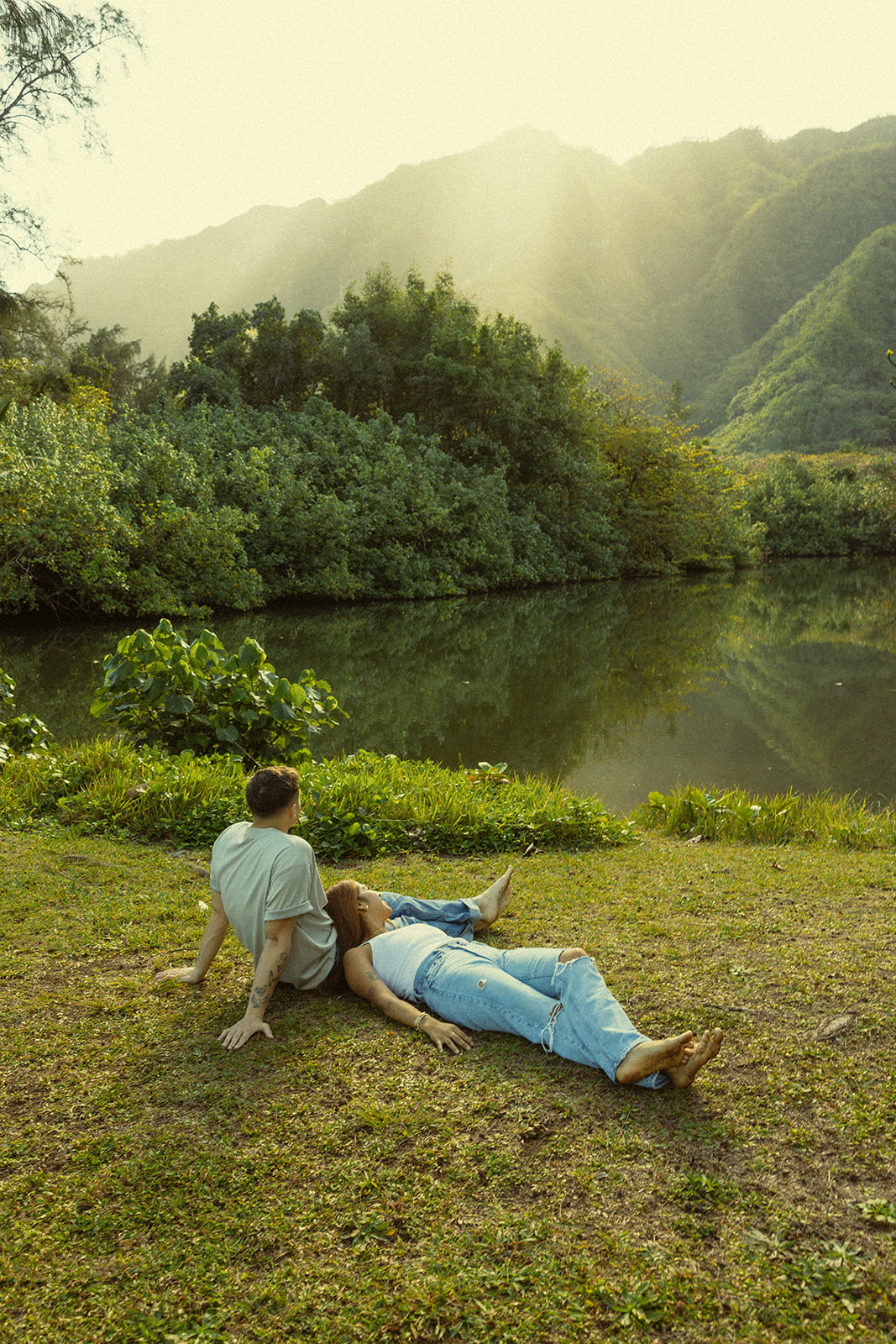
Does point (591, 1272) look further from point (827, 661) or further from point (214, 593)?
point (214, 593)

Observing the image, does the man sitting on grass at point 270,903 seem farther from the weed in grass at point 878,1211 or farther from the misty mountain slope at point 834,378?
the misty mountain slope at point 834,378

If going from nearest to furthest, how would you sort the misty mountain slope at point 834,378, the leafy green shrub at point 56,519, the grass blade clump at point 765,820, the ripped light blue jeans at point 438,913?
1. the ripped light blue jeans at point 438,913
2. the grass blade clump at point 765,820
3. the leafy green shrub at point 56,519
4. the misty mountain slope at point 834,378

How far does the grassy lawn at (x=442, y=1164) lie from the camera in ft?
6.27

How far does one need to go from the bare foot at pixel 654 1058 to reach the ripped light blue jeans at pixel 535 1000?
0.03 metres

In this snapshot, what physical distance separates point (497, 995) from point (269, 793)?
1151 millimetres

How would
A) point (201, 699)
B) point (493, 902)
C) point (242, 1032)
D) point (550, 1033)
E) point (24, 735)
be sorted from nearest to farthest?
point (550, 1033), point (242, 1032), point (493, 902), point (201, 699), point (24, 735)

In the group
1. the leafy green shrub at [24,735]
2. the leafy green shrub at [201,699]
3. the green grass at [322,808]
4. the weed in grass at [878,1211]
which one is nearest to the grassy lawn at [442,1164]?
the weed in grass at [878,1211]

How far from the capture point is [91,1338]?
1859 mm

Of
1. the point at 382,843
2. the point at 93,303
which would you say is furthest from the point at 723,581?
the point at 93,303

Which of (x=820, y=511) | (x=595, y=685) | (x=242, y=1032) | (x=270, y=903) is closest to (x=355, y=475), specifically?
(x=595, y=685)

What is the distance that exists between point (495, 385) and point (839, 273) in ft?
294

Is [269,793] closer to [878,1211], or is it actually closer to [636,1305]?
[636,1305]

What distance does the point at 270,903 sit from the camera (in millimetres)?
3111

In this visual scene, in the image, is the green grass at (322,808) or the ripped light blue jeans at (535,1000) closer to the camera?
the ripped light blue jeans at (535,1000)
